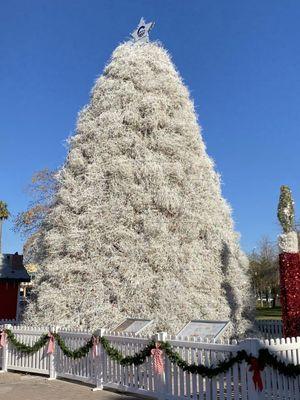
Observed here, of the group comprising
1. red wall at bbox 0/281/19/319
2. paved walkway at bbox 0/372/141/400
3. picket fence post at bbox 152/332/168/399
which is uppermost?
red wall at bbox 0/281/19/319

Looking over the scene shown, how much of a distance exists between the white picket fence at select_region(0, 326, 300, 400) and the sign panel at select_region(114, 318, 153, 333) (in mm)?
629

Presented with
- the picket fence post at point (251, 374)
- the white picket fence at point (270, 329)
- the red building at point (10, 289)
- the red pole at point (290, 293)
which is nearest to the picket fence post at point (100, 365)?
the picket fence post at point (251, 374)

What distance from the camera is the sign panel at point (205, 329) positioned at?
28.6ft

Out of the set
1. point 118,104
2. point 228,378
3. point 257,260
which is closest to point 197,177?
point 118,104

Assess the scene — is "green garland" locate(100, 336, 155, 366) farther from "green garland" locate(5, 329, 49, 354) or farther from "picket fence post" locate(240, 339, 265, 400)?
"green garland" locate(5, 329, 49, 354)

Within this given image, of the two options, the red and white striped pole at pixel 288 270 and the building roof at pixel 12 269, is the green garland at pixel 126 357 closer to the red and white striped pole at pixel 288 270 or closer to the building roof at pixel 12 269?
the red and white striped pole at pixel 288 270

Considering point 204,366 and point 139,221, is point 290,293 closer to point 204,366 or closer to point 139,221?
point 139,221

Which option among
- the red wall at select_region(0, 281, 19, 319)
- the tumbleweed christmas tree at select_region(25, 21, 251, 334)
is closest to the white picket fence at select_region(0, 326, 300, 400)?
the tumbleweed christmas tree at select_region(25, 21, 251, 334)

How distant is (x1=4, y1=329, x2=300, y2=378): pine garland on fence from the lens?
695cm

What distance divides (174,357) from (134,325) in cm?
245

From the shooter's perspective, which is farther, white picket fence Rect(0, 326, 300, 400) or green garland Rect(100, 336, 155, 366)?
green garland Rect(100, 336, 155, 366)

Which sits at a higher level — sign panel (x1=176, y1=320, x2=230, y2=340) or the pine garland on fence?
sign panel (x1=176, y1=320, x2=230, y2=340)

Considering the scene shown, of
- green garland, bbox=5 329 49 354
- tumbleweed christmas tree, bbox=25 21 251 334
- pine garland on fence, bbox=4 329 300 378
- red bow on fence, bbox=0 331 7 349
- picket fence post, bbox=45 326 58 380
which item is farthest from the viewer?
red bow on fence, bbox=0 331 7 349

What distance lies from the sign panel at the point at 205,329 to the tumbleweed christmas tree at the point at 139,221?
2483 millimetres
